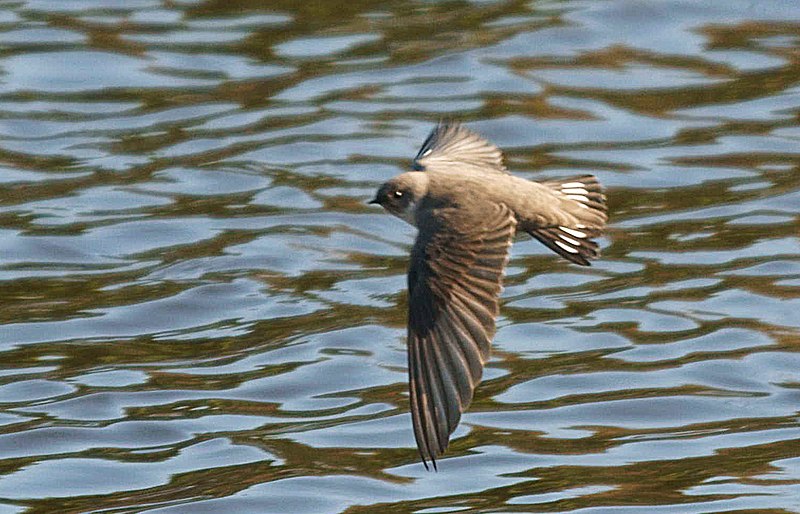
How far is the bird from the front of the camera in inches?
222

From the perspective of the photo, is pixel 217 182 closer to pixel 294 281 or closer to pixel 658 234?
pixel 294 281

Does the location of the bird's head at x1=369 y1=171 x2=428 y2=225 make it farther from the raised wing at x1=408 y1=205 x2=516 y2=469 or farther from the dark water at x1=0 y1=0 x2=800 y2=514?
the dark water at x1=0 y1=0 x2=800 y2=514

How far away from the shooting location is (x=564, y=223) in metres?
6.39

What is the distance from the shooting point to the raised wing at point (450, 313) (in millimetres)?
5605

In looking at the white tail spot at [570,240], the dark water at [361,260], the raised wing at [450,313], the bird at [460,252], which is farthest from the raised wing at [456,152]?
the dark water at [361,260]

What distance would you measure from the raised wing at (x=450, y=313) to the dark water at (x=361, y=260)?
48.4 inches

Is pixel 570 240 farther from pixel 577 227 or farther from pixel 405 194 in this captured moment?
pixel 405 194

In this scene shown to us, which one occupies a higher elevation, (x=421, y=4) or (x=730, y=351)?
(x=421, y=4)

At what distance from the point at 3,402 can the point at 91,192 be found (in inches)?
108

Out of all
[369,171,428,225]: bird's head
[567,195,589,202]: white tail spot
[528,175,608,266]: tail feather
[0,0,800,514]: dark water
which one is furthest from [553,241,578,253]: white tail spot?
[0,0,800,514]: dark water

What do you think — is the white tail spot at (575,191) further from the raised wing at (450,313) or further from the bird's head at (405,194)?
the raised wing at (450,313)

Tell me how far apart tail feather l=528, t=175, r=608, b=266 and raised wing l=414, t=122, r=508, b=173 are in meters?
0.41

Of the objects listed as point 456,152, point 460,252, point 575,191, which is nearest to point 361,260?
point 456,152

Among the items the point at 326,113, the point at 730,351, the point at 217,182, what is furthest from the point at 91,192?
the point at 730,351
